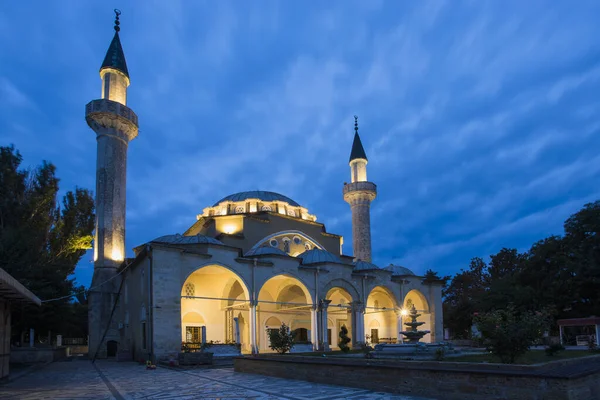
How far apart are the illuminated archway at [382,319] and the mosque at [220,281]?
2.5 inches

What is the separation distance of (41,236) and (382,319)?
19.5 metres

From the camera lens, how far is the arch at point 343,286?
2319 cm

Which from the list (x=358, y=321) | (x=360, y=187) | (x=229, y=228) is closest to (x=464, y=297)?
(x=360, y=187)

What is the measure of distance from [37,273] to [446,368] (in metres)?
16.6

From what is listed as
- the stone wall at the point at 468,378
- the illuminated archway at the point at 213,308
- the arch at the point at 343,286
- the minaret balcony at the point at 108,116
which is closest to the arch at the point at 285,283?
the arch at the point at 343,286

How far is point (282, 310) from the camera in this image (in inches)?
973

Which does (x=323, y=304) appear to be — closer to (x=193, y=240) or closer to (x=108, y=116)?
(x=193, y=240)

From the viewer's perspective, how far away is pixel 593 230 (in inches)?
987

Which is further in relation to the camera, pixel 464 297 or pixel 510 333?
pixel 464 297

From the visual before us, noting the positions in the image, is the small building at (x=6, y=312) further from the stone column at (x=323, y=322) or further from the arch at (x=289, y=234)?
the arch at (x=289, y=234)

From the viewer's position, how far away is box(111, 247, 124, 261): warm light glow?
23.0 metres

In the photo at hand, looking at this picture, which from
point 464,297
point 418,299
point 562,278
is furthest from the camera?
point 464,297

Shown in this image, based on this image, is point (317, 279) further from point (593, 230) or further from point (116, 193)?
point (593, 230)

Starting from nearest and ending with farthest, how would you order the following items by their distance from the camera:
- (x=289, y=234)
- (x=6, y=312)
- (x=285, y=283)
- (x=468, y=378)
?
(x=468, y=378) < (x=6, y=312) < (x=285, y=283) < (x=289, y=234)
